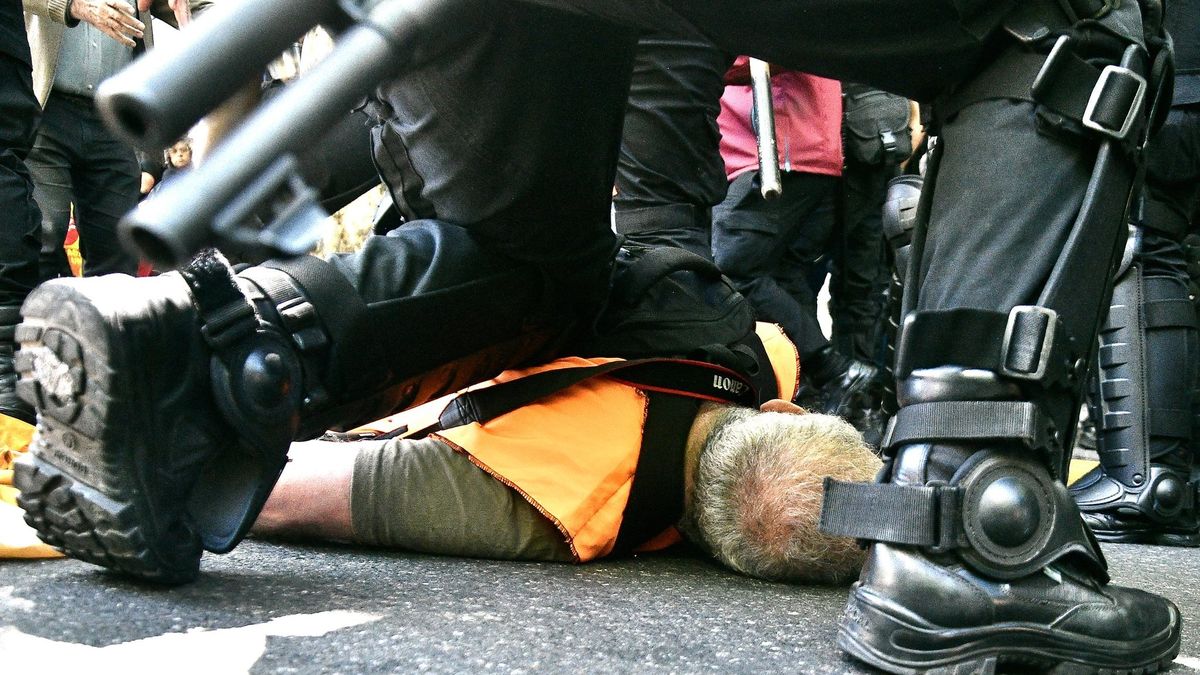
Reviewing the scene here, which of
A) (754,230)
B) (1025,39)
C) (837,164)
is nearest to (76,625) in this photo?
(1025,39)

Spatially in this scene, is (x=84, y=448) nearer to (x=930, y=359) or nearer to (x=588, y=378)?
(x=588, y=378)

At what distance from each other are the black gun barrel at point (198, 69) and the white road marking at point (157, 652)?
0.59m

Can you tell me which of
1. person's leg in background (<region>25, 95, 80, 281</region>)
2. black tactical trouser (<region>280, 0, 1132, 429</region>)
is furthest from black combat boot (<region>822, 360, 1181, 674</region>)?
person's leg in background (<region>25, 95, 80, 281</region>)

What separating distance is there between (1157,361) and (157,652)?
2.19 meters

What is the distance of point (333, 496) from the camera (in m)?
1.82

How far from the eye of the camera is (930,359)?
51.6 inches

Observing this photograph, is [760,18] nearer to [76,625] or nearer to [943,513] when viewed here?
[943,513]

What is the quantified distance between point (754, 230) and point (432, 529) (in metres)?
2.31

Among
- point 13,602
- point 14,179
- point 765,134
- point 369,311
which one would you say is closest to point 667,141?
point 765,134

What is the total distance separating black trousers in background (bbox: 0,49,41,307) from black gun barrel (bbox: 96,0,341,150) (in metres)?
2.16

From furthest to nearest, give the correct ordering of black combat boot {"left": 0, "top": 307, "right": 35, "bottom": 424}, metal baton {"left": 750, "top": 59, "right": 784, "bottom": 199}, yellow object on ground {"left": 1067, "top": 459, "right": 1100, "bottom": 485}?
1. yellow object on ground {"left": 1067, "top": 459, "right": 1100, "bottom": 485}
2. metal baton {"left": 750, "top": 59, "right": 784, "bottom": 199}
3. black combat boot {"left": 0, "top": 307, "right": 35, "bottom": 424}

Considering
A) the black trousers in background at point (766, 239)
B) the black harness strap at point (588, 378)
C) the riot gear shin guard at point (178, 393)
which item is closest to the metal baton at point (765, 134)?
the black trousers in background at point (766, 239)

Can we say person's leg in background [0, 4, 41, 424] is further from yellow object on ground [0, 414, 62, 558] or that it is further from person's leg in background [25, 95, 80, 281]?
person's leg in background [25, 95, 80, 281]

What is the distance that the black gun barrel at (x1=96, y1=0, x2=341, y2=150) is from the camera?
741mm
